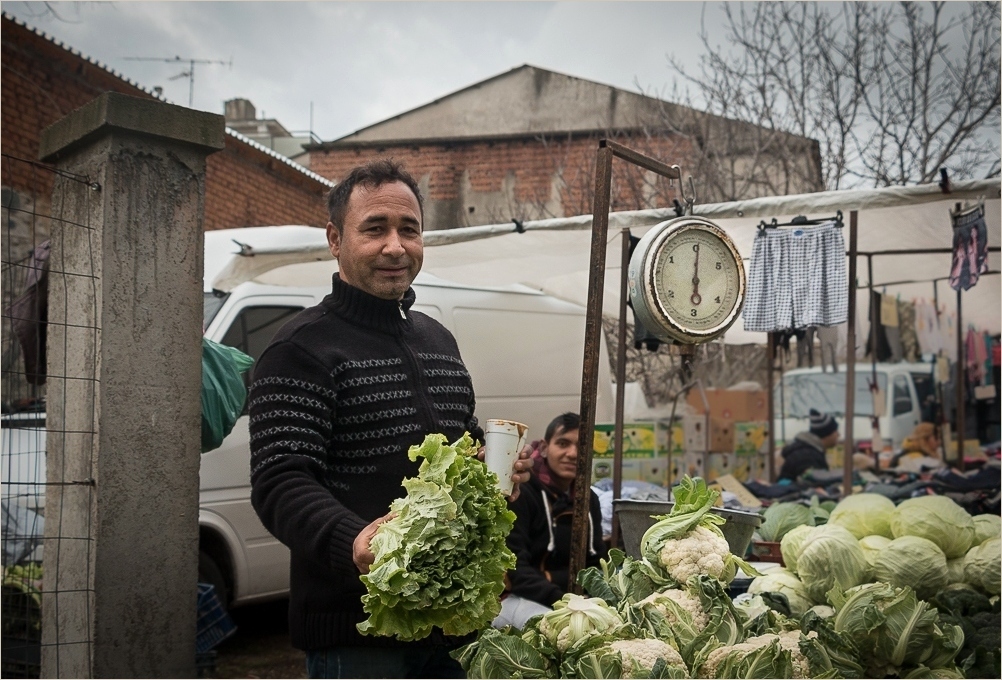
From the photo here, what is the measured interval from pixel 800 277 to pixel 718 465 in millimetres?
2852

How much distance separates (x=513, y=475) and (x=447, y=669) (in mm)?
673

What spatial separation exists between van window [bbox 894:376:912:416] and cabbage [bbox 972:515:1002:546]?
9433mm

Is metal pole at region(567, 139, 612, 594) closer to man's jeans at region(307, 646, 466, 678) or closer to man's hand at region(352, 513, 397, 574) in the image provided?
man's jeans at region(307, 646, 466, 678)

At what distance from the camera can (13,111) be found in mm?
9477

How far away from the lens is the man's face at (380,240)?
8.19 feet

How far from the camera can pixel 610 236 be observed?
19.1ft

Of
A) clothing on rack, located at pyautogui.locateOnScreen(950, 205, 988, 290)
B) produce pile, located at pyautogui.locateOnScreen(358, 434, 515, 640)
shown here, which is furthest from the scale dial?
clothing on rack, located at pyautogui.locateOnScreen(950, 205, 988, 290)

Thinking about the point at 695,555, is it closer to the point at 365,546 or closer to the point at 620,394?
the point at 365,546

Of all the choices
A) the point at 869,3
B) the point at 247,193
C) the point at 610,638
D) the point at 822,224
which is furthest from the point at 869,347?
the point at 247,193

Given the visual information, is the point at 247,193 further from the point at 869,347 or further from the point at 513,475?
the point at 513,475

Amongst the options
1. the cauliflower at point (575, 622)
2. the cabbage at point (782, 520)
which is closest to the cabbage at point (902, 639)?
the cauliflower at point (575, 622)

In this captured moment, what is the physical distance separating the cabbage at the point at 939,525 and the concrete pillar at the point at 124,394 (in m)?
3.26

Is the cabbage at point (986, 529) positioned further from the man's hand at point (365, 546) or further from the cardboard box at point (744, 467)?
the cardboard box at point (744, 467)

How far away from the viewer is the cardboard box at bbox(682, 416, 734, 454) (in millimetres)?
7844
